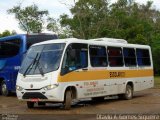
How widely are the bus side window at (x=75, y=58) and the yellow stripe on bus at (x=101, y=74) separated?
0.78 feet

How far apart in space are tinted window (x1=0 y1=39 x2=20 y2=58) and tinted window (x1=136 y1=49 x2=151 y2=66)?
6.28 meters

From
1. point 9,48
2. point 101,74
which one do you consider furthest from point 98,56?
point 9,48

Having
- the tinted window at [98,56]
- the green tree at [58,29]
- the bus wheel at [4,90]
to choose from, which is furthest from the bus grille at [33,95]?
the green tree at [58,29]

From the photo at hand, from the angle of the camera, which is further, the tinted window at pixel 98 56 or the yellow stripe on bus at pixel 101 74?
the tinted window at pixel 98 56

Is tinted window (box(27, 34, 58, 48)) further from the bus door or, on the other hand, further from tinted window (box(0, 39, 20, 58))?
the bus door

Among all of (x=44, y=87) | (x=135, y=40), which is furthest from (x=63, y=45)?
(x=135, y=40)

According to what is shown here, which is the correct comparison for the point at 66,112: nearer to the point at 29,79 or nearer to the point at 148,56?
the point at 29,79

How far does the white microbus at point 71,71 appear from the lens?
1767 centimetres

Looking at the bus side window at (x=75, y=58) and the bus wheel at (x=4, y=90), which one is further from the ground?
the bus side window at (x=75, y=58)

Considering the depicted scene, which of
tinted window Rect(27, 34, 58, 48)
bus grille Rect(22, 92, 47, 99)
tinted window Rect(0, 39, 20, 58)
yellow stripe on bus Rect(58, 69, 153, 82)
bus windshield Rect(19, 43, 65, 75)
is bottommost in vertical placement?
bus grille Rect(22, 92, 47, 99)

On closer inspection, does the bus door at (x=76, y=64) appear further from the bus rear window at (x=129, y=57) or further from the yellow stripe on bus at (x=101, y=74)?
the bus rear window at (x=129, y=57)

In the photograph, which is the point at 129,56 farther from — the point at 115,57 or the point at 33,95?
the point at 33,95

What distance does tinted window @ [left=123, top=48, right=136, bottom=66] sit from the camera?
77.1 ft

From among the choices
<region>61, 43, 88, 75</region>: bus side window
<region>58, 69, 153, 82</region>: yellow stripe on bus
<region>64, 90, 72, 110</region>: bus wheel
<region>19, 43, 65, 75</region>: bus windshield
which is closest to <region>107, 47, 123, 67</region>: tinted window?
<region>58, 69, 153, 82</region>: yellow stripe on bus
